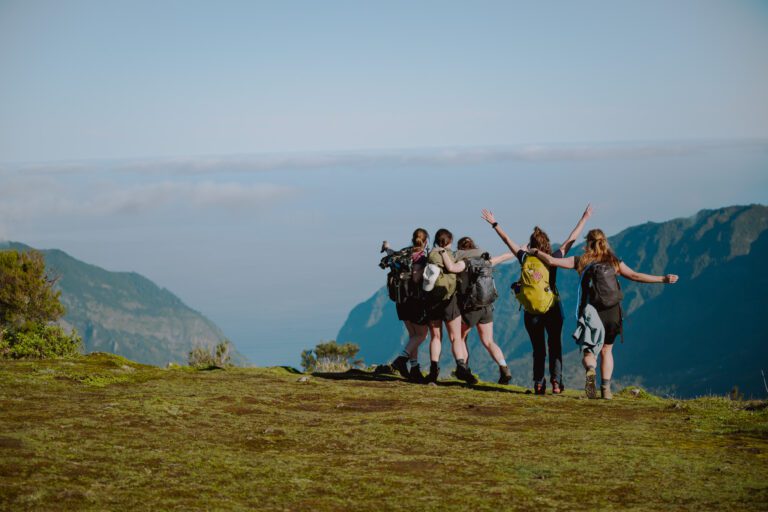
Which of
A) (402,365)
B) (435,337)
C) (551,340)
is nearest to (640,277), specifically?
(551,340)

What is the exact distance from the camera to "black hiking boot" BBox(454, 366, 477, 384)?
15742mm

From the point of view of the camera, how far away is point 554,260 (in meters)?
14.8

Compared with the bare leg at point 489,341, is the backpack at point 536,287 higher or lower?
higher

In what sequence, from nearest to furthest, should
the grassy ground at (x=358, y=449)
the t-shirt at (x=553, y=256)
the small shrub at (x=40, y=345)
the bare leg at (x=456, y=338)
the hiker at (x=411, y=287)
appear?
the grassy ground at (x=358, y=449) → the t-shirt at (x=553, y=256) → the bare leg at (x=456, y=338) → the hiker at (x=411, y=287) → the small shrub at (x=40, y=345)

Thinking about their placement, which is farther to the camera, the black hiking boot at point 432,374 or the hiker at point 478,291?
the hiker at point 478,291

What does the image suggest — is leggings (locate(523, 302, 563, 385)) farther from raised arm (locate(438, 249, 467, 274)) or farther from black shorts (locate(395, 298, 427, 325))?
black shorts (locate(395, 298, 427, 325))

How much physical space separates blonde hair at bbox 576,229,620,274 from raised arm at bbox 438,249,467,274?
219 centimetres

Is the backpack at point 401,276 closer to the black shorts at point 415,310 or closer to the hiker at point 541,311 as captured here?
the black shorts at point 415,310

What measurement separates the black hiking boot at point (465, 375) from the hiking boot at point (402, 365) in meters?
1.11

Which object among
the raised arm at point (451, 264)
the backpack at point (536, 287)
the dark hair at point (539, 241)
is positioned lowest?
the backpack at point (536, 287)

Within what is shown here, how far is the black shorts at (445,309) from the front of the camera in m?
15.8

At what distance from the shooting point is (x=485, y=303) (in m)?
16.1

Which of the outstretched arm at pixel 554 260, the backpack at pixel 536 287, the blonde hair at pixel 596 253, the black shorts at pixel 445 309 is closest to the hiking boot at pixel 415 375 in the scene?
the black shorts at pixel 445 309

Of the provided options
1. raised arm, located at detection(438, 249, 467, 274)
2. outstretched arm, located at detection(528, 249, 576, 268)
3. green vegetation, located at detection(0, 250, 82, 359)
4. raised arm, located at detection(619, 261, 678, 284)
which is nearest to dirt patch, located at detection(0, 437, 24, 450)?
raised arm, located at detection(438, 249, 467, 274)
